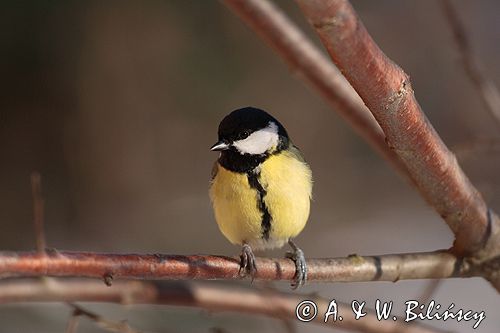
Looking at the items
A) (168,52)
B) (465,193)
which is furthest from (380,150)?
(168,52)

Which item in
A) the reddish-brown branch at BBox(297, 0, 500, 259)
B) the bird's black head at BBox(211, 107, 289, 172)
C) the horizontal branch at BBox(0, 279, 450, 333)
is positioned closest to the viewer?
the reddish-brown branch at BBox(297, 0, 500, 259)

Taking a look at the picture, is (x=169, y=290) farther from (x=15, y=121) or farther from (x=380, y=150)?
(x=15, y=121)

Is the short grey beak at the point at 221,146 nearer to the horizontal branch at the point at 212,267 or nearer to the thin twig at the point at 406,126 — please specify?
the horizontal branch at the point at 212,267

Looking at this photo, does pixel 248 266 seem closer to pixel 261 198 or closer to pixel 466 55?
pixel 261 198

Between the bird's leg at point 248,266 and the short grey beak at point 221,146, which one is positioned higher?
the short grey beak at point 221,146

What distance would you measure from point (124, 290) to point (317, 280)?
1.08 feet

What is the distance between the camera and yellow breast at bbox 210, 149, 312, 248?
133 cm

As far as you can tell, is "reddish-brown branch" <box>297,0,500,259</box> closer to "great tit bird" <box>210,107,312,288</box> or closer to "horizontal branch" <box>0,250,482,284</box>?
"horizontal branch" <box>0,250,482,284</box>

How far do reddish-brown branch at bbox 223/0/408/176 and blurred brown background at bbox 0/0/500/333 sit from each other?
1.70 m

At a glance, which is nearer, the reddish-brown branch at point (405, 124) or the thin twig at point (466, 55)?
the reddish-brown branch at point (405, 124)

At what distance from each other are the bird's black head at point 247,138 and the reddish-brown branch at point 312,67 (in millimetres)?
112

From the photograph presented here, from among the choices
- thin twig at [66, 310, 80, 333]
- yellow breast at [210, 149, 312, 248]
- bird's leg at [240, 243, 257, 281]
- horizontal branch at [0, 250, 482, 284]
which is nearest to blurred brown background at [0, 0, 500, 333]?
yellow breast at [210, 149, 312, 248]

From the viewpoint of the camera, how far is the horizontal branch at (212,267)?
78 centimetres

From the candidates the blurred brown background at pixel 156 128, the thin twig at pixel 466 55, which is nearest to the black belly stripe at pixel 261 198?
the thin twig at pixel 466 55
